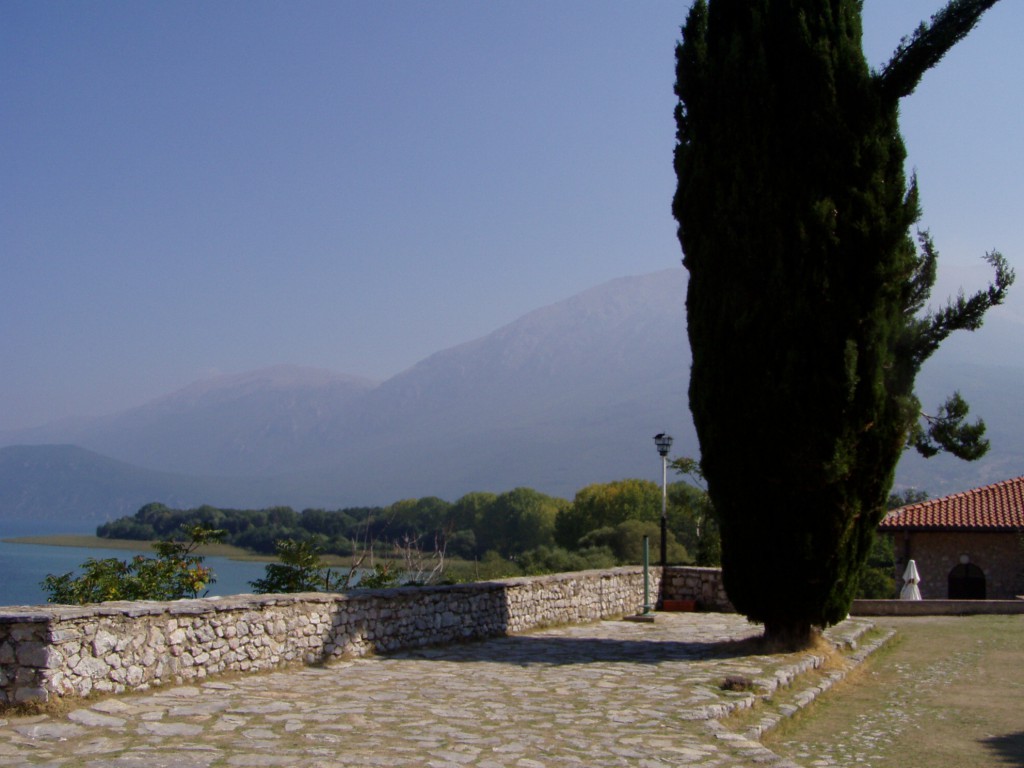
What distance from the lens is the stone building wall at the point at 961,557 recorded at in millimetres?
27531

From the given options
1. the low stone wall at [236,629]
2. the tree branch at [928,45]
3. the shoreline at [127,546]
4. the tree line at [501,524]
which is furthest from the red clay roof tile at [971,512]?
the shoreline at [127,546]

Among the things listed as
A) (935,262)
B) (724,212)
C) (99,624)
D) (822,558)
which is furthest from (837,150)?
(99,624)

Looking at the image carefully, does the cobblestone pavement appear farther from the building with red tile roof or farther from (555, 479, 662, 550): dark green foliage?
(555, 479, 662, 550): dark green foliage

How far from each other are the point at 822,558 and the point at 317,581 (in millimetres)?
6962

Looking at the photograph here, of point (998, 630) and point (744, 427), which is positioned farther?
point (998, 630)

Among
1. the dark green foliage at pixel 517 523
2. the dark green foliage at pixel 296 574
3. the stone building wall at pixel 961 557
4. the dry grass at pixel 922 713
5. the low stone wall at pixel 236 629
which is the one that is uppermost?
the dark green foliage at pixel 517 523

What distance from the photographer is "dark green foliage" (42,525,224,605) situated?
40.3 feet

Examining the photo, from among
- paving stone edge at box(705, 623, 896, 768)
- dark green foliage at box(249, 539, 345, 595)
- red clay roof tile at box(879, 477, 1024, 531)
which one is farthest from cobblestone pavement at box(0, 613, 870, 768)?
red clay roof tile at box(879, 477, 1024, 531)

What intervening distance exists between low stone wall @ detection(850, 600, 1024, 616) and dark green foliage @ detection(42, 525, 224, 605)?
41.3 ft

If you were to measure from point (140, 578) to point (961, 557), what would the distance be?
77.2ft

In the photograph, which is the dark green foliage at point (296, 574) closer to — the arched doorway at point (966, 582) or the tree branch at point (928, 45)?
the tree branch at point (928, 45)

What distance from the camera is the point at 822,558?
12125 millimetres

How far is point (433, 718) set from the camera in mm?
8219

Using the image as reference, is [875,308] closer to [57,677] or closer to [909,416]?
[909,416]
